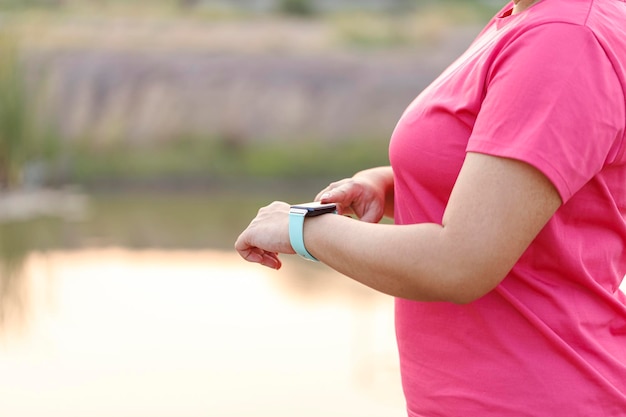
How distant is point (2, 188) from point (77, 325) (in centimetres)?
237

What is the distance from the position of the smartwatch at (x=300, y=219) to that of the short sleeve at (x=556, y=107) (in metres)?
0.15

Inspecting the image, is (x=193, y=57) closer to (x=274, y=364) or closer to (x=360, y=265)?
(x=274, y=364)

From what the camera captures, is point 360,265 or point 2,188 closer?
point 360,265

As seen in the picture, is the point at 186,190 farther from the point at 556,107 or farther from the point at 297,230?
the point at 556,107

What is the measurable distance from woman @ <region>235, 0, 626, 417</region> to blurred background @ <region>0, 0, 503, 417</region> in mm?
1656

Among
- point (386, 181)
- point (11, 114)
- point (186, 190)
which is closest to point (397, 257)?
point (386, 181)

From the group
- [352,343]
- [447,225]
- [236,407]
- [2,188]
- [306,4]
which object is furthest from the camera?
[306,4]

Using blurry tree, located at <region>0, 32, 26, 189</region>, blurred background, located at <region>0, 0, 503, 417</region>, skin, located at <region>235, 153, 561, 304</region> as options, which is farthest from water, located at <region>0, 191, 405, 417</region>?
skin, located at <region>235, 153, 561, 304</region>

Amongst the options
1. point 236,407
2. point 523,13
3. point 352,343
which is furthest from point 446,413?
point 352,343

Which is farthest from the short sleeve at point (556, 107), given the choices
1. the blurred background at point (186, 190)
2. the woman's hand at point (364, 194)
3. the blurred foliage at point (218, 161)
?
the blurred foliage at point (218, 161)

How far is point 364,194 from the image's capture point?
959 millimetres

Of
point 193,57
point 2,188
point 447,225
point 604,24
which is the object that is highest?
point 604,24

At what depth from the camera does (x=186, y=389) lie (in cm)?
255

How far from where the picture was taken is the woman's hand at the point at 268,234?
2.69 ft
